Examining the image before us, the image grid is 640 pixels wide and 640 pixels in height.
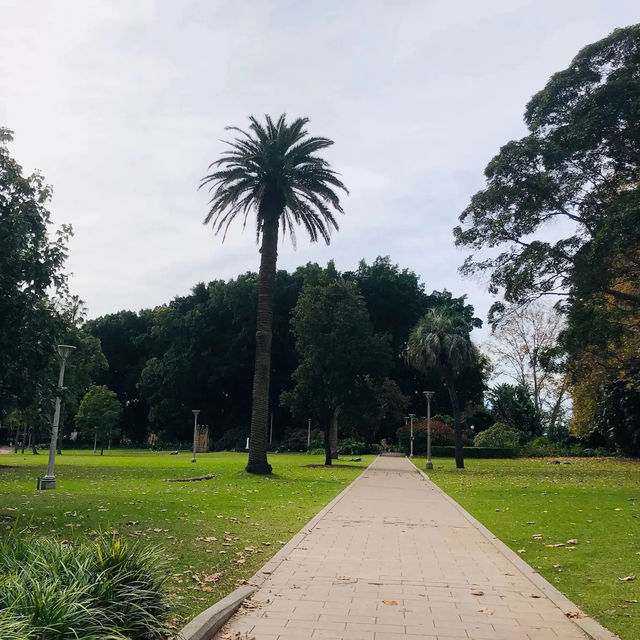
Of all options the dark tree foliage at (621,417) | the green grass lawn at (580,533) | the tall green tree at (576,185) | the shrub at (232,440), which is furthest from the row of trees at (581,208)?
the shrub at (232,440)

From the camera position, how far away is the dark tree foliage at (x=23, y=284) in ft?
34.9

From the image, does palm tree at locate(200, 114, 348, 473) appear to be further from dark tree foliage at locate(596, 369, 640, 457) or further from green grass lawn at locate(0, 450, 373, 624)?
dark tree foliage at locate(596, 369, 640, 457)

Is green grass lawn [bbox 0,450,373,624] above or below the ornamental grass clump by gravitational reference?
below

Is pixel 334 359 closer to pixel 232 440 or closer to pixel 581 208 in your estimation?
pixel 581 208

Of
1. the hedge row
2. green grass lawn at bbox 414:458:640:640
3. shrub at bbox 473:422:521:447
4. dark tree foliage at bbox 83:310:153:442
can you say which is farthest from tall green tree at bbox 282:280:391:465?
dark tree foliage at bbox 83:310:153:442

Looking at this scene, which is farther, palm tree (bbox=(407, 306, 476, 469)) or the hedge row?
the hedge row

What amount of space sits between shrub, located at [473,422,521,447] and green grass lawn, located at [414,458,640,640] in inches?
1274

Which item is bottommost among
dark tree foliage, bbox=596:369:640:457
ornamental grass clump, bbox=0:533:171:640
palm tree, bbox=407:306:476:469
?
ornamental grass clump, bbox=0:533:171:640

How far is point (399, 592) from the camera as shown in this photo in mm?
6676

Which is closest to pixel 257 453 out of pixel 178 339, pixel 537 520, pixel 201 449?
pixel 537 520

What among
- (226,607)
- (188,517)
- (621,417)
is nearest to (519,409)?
(621,417)

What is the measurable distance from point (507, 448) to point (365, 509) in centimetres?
4020

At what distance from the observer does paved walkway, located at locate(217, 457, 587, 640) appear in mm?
5348

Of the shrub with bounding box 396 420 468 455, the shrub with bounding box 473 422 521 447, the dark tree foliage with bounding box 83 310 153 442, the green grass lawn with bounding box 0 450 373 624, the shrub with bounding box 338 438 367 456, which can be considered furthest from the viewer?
the dark tree foliage with bounding box 83 310 153 442
